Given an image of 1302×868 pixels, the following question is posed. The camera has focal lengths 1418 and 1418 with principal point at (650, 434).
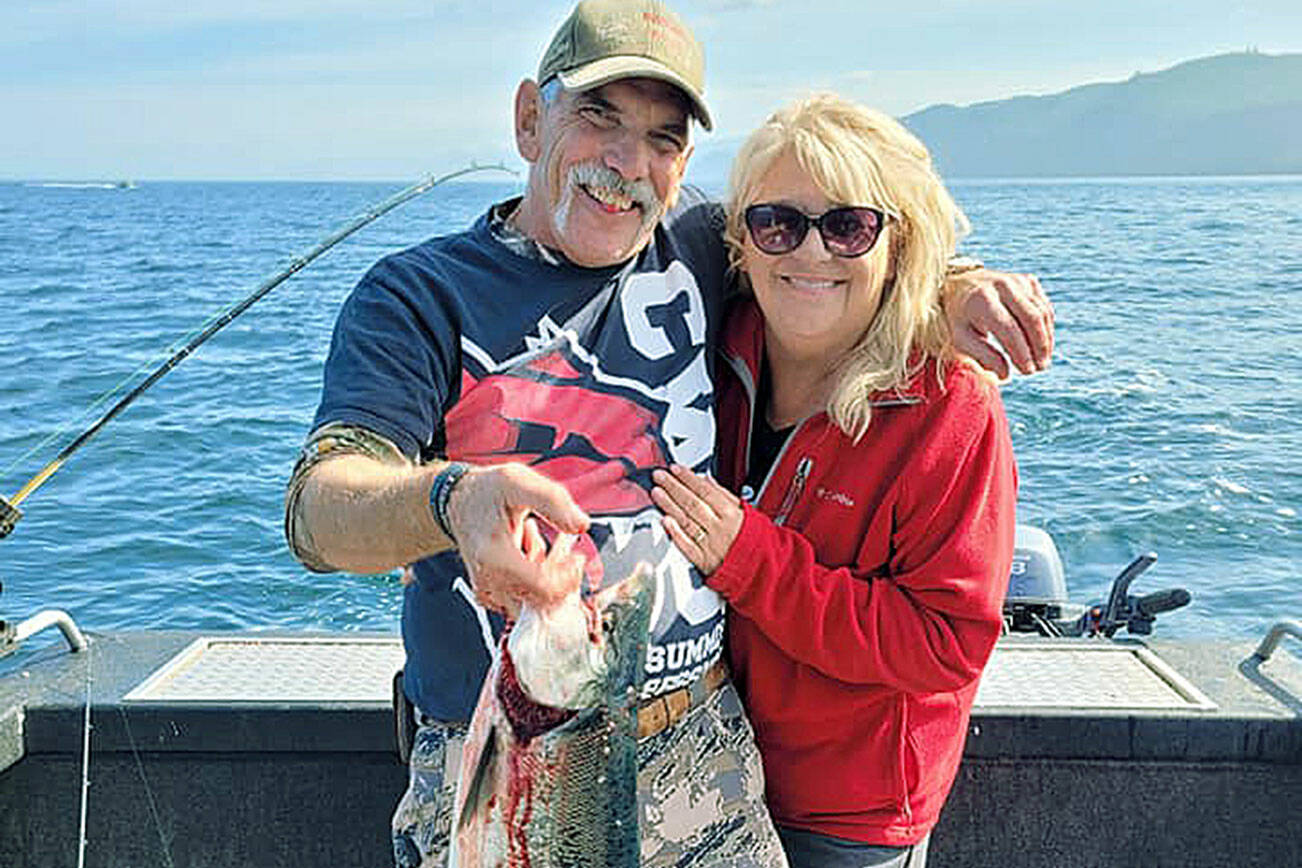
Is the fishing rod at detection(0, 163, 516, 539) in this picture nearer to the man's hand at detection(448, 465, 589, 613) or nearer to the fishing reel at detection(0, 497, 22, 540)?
the fishing reel at detection(0, 497, 22, 540)

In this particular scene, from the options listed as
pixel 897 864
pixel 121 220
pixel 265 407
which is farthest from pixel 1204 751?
pixel 121 220

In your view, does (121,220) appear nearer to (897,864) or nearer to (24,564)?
(24,564)

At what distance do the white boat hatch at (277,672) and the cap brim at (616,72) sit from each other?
1827mm

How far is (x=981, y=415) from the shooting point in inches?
108

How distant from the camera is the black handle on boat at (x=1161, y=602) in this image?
5004 mm

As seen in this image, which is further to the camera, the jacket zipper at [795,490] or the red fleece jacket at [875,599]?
the jacket zipper at [795,490]

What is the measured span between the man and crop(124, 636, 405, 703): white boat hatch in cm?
111

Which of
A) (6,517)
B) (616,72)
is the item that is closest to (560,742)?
(616,72)

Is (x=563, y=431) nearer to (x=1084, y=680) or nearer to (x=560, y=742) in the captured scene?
(x=560, y=742)

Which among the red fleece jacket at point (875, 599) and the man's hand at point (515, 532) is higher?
the man's hand at point (515, 532)

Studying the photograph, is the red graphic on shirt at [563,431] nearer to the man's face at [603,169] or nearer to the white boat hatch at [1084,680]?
the man's face at [603,169]

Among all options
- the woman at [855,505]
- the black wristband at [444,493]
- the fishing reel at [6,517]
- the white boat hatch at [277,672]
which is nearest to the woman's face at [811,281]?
the woman at [855,505]

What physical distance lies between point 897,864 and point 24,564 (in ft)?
31.1

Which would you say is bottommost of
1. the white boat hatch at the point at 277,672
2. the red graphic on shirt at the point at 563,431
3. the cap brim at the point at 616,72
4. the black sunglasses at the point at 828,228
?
the white boat hatch at the point at 277,672
